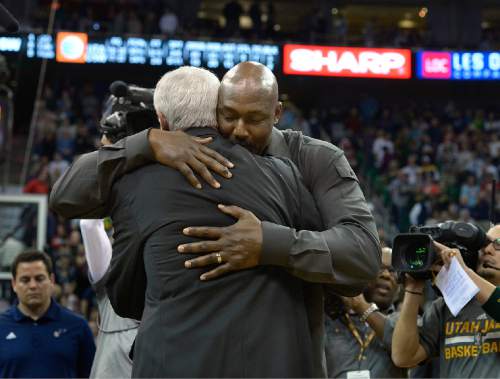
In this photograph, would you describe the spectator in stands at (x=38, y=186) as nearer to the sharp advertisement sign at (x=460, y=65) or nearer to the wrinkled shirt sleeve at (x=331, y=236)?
the wrinkled shirt sleeve at (x=331, y=236)

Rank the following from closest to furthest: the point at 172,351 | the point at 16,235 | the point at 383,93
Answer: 1. the point at 172,351
2. the point at 16,235
3. the point at 383,93

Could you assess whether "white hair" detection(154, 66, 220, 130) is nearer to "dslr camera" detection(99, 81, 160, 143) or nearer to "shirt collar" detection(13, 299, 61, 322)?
"dslr camera" detection(99, 81, 160, 143)

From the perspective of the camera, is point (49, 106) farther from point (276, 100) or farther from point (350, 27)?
point (276, 100)

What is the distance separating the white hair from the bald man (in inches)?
1.9

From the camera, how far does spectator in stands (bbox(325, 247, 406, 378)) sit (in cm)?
496

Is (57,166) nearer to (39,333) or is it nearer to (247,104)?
(39,333)

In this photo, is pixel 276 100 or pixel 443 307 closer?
pixel 276 100

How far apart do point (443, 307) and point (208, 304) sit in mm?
2088

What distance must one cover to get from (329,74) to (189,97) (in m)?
20.4

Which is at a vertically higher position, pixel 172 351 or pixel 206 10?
pixel 206 10

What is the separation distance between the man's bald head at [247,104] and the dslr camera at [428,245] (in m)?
1.02

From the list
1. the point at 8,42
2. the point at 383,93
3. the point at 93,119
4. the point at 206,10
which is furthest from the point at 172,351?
the point at 206,10

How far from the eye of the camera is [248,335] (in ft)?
8.00

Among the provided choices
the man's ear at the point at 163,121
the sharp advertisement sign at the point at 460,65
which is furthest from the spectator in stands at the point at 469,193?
the man's ear at the point at 163,121
